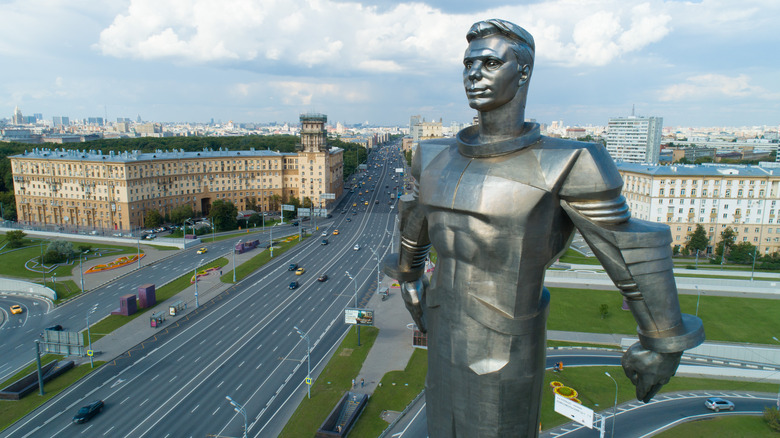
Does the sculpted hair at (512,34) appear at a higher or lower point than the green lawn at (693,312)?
higher

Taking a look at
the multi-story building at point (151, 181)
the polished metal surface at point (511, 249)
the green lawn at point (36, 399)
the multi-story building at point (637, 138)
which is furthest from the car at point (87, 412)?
the multi-story building at point (637, 138)

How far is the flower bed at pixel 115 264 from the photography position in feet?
190

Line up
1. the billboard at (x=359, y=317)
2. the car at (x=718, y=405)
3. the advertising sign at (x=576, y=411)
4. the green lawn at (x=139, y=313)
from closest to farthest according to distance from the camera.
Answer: the advertising sign at (x=576, y=411)
the car at (x=718, y=405)
the billboard at (x=359, y=317)
the green lawn at (x=139, y=313)

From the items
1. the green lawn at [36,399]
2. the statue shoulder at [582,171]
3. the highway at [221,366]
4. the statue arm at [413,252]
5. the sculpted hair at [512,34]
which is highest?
the sculpted hair at [512,34]

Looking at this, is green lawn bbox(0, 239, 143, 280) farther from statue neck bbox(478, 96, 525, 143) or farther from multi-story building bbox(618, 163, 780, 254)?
multi-story building bbox(618, 163, 780, 254)

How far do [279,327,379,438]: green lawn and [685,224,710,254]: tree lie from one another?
4707cm

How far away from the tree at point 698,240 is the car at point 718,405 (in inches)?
1637

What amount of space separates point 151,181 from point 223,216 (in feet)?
47.1

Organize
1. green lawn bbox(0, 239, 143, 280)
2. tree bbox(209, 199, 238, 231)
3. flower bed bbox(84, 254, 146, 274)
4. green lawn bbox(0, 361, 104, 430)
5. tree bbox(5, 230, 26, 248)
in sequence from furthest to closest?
1. tree bbox(209, 199, 238, 231)
2. tree bbox(5, 230, 26, 248)
3. flower bed bbox(84, 254, 146, 274)
4. green lawn bbox(0, 239, 143, 280)
5. green lawn bbox(0, 361, 104, 430)

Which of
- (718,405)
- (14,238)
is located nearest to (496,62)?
(718,405)

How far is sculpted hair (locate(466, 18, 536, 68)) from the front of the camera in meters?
7.10

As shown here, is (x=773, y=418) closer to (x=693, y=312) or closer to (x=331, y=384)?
(x=693, y=312)

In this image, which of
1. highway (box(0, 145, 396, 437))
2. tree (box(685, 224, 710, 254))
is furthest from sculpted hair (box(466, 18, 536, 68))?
tree (box(685, 224, 710, 254))

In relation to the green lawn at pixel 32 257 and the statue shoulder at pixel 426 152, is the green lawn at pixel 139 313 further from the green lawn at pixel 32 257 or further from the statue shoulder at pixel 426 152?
the statue shoulder at pixel 426 152
